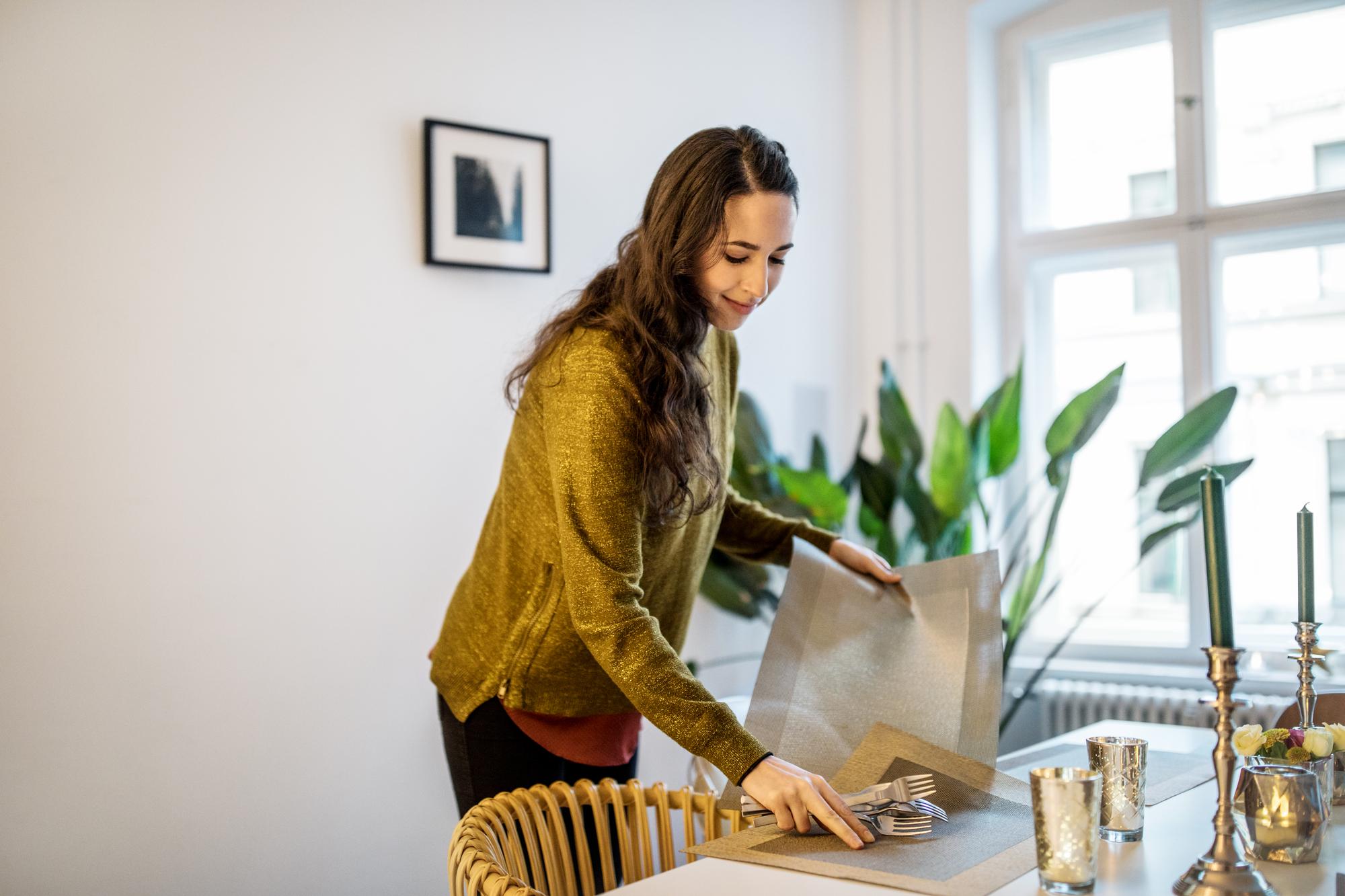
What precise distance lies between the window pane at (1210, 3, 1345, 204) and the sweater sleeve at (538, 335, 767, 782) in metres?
2.53

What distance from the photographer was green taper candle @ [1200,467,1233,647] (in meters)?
0.89

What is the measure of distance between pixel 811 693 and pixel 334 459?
127 cm

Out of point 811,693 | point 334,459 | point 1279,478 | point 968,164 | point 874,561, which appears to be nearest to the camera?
point 811,693

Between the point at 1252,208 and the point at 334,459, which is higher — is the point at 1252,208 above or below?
above

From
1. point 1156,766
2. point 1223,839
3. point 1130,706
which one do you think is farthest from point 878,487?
point 1223,839

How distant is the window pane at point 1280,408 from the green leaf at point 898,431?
0.94 metres

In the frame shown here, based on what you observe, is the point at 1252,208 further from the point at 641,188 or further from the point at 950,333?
the point at 641,188

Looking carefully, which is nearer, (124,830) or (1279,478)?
(124,830)

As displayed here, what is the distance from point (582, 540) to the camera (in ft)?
3.80

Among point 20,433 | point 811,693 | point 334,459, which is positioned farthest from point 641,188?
point 811,693

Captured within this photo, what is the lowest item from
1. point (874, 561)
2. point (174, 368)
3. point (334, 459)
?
point (874, 561)

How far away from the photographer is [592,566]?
1.15 m

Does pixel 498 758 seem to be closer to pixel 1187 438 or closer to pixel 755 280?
pixel 755 280

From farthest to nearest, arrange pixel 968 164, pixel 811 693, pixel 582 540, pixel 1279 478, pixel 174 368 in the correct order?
pixel 968 164 → pixel 1279 478 → pixel 174 368 → pixel 811 693 → pixel 582 540
